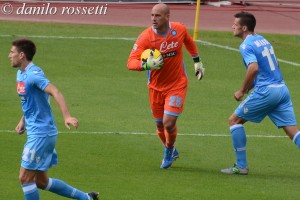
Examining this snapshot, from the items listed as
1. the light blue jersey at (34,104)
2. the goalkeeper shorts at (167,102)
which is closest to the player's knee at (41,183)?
the light blue jersey at (34,104)

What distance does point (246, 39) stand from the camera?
50.5 feet

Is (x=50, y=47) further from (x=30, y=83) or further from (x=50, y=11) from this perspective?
(x=30, y=83)

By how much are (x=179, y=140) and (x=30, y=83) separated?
20.4 ft

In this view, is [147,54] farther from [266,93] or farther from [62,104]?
[62,104]

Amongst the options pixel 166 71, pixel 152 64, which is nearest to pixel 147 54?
pixel 152 64

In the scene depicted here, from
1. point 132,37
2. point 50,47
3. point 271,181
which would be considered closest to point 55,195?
point 271,181

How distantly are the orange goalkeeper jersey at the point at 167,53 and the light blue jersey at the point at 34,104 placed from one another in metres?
3.20

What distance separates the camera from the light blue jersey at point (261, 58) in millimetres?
15250

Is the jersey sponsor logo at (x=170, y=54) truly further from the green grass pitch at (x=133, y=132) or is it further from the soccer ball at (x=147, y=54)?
the green grass pitch at (x=133, y=132)

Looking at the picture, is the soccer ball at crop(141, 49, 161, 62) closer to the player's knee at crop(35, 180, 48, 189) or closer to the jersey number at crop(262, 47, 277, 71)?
the jersey number at crop(262, 47, 277, 71)

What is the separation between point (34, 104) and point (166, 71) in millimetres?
3766

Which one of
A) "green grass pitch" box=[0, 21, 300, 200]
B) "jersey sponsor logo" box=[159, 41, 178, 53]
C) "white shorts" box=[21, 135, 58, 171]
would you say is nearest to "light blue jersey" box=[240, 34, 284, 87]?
"jersey sponsor logo" box=[159, 41, 178, 53]

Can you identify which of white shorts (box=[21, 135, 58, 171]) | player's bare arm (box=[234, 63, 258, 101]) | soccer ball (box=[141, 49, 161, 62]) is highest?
soccer ball (box=[141, 49, 161, 62])

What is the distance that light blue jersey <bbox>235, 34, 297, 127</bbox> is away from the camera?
15391 millimetres
